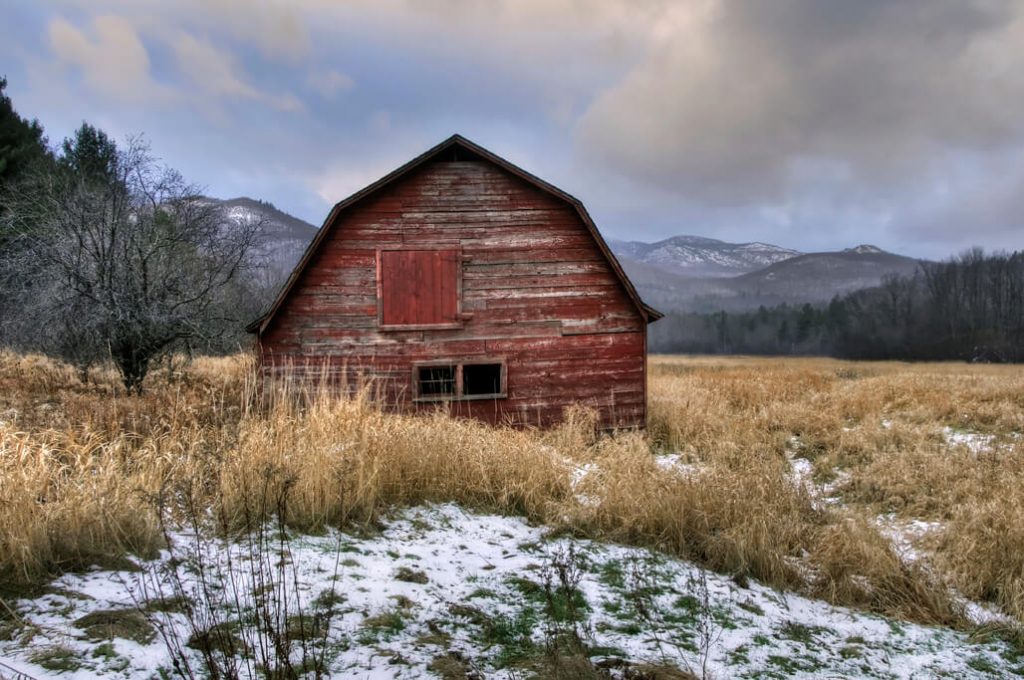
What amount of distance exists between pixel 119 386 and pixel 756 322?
382 feet

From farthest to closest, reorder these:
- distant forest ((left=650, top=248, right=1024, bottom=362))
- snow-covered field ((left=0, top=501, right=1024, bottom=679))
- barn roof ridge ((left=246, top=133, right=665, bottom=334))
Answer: distant forest ((left=650, top=248, right=1024, bottom=362))
barn roof ridge ((left=246, top=133, right=665, bottom=334))
snow-covered field ((left=0, top=501, right=1024, bottom=679))

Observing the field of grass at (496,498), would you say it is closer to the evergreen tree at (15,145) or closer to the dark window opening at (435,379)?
the dark window opening at (435,379)

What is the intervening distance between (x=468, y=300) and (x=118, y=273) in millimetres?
6642

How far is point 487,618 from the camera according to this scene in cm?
350

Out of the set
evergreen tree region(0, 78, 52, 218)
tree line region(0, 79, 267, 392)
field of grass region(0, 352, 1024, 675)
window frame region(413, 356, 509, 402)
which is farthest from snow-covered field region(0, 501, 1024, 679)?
evergreen tree region(0, 78, 52, 218)

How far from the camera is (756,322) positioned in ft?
377

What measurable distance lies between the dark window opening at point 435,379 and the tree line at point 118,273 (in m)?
4.51

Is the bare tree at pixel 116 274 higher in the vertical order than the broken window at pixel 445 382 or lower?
higher

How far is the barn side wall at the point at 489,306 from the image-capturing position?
11.0 metres

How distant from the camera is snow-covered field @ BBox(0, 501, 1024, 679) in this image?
9.23 feet

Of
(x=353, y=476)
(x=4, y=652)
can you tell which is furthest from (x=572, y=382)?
(x=4, y=652)

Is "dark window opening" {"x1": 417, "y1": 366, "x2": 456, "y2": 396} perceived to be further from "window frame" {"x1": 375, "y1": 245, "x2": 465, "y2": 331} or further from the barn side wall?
"window frame" {"x1": 375, "y1": 245, "x2": 465, "y2": 331}

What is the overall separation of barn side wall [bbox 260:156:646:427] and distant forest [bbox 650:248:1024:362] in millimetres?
66872

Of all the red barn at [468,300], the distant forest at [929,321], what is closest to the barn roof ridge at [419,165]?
the red barn at [468,300]
